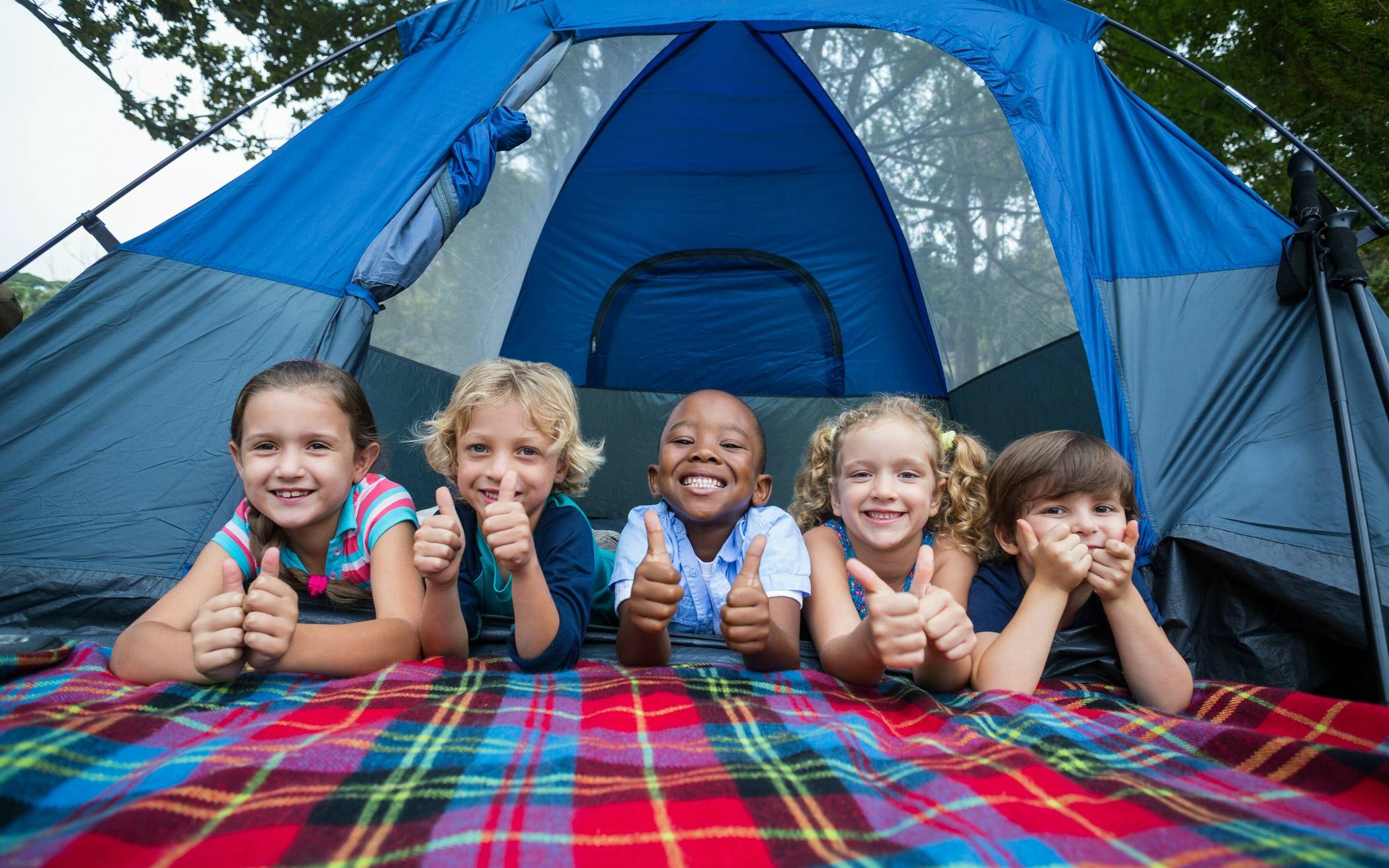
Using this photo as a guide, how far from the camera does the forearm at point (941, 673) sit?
1.22 meters

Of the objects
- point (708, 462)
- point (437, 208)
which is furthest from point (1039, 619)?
point (437, 208)

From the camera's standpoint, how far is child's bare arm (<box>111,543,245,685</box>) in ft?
3.54

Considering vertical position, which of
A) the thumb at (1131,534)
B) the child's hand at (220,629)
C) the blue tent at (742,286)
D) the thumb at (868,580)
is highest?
the blue tent at (742,286)

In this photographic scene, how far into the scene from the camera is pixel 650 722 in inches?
40.2

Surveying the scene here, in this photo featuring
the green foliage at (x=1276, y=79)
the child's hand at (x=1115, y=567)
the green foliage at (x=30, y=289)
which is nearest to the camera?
the child's hand at (x=1115, y=567)

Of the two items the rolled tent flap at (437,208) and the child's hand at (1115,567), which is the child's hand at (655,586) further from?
the rolled tent flap at (437,208)

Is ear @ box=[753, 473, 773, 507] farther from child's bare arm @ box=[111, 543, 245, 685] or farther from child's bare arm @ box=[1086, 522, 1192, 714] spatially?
child's bare arm @ box=[111, 543, 245, 685]

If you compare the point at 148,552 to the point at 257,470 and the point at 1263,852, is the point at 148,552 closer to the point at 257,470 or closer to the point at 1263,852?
the point at 257,470

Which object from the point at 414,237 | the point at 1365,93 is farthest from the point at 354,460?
the point at 1365,93

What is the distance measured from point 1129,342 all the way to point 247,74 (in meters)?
4.68

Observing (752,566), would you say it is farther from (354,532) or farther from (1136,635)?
(354,532)

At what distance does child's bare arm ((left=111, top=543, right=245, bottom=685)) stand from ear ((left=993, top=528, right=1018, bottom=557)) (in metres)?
1.32

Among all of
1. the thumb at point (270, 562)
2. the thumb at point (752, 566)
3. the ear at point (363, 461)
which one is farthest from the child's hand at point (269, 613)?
the thumb at point (752, 566)

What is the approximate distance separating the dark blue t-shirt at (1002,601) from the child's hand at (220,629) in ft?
3.83
